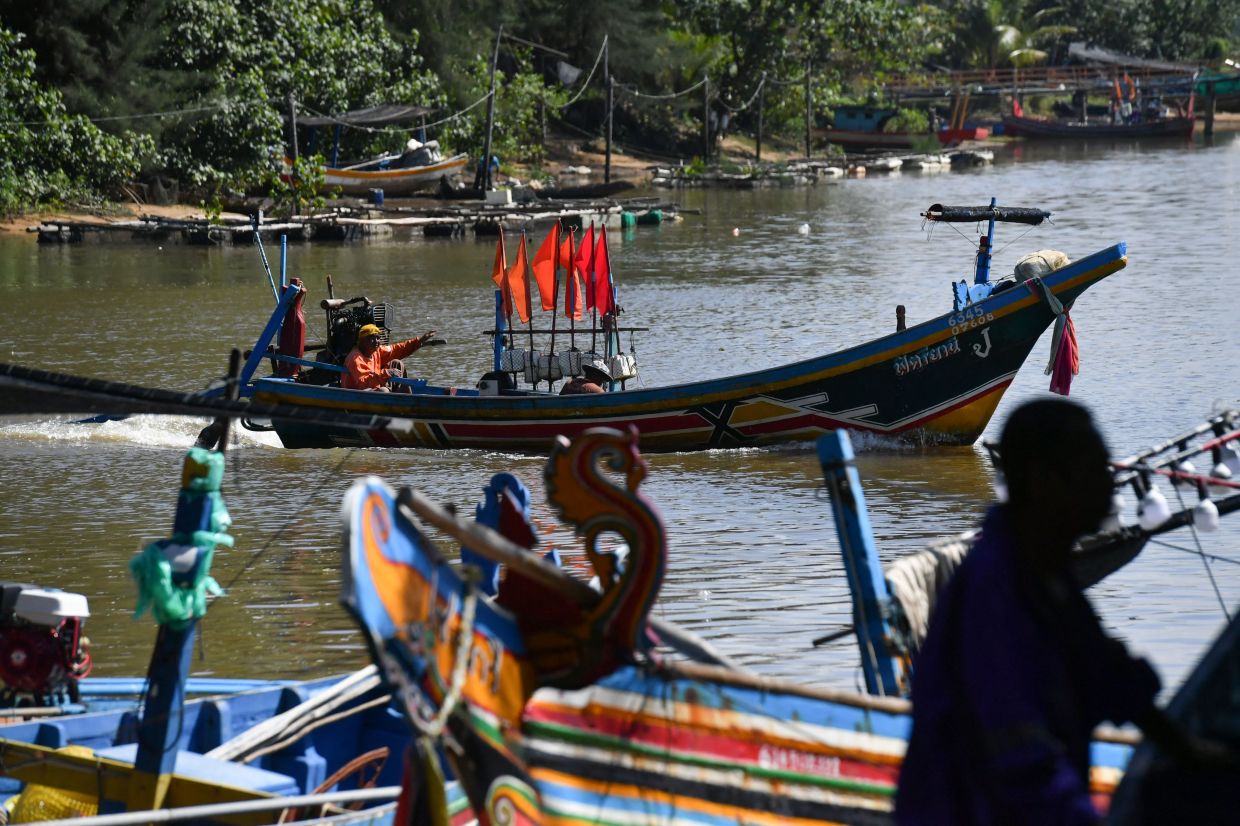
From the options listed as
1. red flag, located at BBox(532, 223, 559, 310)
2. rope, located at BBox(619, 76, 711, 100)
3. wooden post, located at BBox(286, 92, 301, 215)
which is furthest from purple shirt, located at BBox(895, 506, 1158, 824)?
rope, located at BBox(619, 76, 711, 100)

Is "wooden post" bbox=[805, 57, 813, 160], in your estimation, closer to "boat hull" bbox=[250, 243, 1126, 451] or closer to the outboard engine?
the outboard engine

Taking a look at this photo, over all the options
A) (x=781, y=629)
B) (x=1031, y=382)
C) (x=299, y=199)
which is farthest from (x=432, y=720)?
(x=299, y=199)

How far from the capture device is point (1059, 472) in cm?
279

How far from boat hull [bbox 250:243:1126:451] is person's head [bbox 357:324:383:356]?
0.55 meters

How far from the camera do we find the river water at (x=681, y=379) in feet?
29.7

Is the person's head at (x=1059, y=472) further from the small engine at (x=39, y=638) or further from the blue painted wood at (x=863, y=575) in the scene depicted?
the small engine at (x=39, y=638)

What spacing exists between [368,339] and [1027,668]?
12.1 meters

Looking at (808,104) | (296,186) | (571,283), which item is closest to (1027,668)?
(571,283)

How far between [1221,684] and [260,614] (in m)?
7.13

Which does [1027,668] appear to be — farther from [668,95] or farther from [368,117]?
[668,95]

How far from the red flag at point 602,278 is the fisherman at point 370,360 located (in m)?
1.59

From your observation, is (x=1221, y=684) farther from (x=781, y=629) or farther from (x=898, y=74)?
(x=898, y=74)

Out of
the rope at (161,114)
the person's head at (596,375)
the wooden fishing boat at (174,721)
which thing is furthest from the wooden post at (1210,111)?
the wooden fishing boat at (174,721)

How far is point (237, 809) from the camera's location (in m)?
4.71
